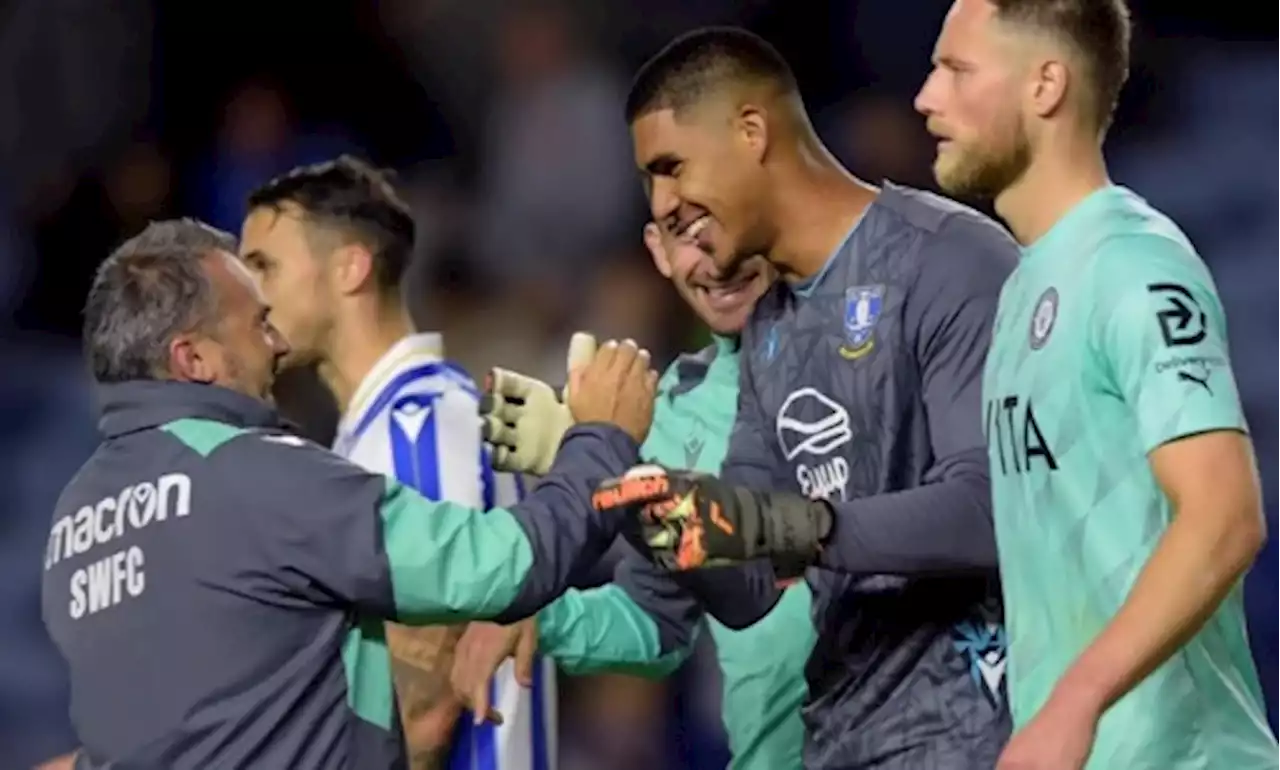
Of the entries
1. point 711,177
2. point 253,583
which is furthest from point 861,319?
point 253,583

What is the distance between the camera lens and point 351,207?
11.4 ft

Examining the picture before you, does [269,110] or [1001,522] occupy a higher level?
[269,110]

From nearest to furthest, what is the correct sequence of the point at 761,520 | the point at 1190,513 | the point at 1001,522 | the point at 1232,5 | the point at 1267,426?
the point at 1190,513
the point at 1001,522
the point at 761,520
the point at 1267,426
the point at 1232,5

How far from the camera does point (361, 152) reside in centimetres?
483

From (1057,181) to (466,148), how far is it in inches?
122

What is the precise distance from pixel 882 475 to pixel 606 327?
2231 mm

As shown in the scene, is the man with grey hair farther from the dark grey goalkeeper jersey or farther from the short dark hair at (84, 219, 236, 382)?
the dark grey goalkeeper jersey

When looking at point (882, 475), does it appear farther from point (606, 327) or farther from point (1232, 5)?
point (1232, 5)

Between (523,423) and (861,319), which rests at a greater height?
(861,319)

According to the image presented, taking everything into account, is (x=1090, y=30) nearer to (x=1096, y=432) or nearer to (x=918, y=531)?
(x=1096, y=432)

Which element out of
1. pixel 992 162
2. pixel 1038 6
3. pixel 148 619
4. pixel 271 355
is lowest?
Answer: pixel 148 619

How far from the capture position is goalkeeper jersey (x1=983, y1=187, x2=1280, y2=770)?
1.68 meters

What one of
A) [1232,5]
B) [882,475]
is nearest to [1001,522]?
[882,475]

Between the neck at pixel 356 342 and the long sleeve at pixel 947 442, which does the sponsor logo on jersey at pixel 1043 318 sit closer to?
the long sleeve at pixel 947 442
